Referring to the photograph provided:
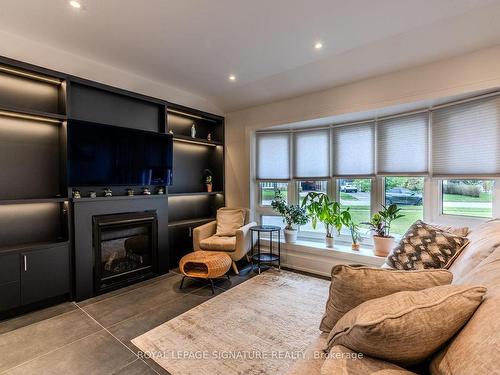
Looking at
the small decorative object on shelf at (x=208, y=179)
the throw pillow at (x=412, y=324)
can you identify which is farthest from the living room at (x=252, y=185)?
the small decorative object on shelf at (x=208, y=179)

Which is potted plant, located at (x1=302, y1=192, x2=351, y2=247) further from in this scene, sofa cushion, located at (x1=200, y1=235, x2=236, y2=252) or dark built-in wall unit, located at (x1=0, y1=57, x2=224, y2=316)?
dark built-in wall unit, located at (x1=0, y1=57, x2=224, y2=316)

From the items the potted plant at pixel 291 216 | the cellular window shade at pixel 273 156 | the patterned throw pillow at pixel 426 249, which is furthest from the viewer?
the cellular window shade at pixel 273 156

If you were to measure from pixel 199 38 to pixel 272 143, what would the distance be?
218 centimetres

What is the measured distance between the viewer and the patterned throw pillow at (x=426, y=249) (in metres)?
1.99

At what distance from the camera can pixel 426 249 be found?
213cm

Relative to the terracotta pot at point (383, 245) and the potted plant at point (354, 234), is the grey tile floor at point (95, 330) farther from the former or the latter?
the terracotta pot at point (383, 245)

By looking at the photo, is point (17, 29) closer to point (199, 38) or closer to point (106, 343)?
point (199, 38)

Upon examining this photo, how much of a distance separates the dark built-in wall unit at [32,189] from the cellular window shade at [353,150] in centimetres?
363

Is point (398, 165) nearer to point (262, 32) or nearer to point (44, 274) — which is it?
point (262, 32)

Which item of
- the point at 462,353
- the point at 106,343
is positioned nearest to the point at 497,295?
the point at 462,353

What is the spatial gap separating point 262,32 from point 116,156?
89.9 inches

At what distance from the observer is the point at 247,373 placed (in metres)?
1.75

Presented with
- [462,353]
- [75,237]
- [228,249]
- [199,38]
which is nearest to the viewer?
[462,353]

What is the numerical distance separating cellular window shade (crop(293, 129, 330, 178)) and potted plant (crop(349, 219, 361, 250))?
0.86 m
